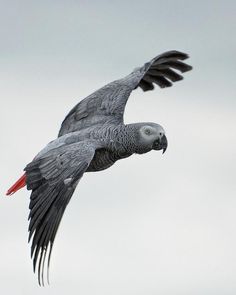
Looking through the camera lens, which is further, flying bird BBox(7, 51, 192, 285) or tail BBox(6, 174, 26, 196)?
tail BBox(6, 174, 26, 196)

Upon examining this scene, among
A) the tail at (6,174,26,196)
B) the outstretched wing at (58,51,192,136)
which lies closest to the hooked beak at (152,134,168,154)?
the outstretched wing at (58,51,192,136)

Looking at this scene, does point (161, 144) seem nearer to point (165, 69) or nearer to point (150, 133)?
point (150, 133)

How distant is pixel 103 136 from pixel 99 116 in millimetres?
1447

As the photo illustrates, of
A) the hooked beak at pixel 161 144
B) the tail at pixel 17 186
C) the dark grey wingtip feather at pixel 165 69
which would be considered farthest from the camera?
the dark grey wingtip feather at pixel 165 69

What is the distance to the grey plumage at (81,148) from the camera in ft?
65.0

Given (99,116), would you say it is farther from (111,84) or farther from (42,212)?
(42,212)

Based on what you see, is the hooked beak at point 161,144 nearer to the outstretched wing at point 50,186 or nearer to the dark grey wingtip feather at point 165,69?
the outstretched wing at point 50,186

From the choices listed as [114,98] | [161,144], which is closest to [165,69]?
[114,98]

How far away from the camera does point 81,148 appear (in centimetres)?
2067

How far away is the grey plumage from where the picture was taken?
19.8 meters

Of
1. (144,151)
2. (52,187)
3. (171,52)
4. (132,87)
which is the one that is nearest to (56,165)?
(52,187)

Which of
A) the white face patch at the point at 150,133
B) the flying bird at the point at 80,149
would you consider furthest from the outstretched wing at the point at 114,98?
the white face patch at the point at 150,133

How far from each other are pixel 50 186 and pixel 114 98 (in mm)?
3643

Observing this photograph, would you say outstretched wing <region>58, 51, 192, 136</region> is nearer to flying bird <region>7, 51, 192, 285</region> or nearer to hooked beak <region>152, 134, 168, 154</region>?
flying bird <region>7, 51, 192, 285</region>
